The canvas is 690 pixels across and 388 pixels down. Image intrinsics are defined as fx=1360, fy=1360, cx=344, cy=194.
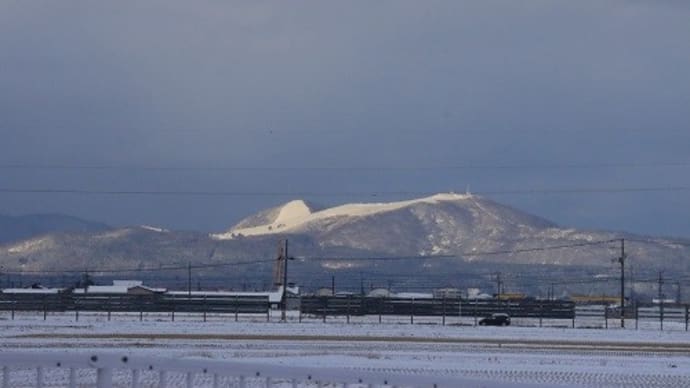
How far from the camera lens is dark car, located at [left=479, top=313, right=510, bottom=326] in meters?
72.6

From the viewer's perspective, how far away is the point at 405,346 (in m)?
45.0

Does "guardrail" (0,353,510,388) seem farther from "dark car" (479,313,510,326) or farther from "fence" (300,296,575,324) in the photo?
"fence" (300,296,575,324)

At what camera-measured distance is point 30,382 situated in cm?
2630

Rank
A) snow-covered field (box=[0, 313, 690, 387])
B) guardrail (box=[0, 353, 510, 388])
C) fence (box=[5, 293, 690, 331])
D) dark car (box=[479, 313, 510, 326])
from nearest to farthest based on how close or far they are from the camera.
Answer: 1. guardrail (box=[0, 353, 510, 388])
2. snow-covered field (box=[0, 313, 690, 387])
3. dark car (box=[479, 313, 510, 326])
4. fence (box=[5, 293, 690, 331])

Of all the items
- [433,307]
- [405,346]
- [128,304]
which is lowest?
[405,346]

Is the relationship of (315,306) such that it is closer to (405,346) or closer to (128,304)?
(128,304)

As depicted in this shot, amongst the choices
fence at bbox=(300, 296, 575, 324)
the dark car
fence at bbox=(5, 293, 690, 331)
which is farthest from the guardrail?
fence at bbox=(300, 296, 575, 324)

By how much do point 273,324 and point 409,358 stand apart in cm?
2826

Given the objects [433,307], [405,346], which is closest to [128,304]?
[433,307]

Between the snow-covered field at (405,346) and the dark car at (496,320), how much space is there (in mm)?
5597

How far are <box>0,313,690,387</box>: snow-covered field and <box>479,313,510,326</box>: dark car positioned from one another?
5597mm

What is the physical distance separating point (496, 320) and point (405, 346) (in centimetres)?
2916

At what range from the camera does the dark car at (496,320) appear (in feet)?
238

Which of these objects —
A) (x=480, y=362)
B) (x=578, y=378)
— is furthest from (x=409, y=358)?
(x=578, y=378)
